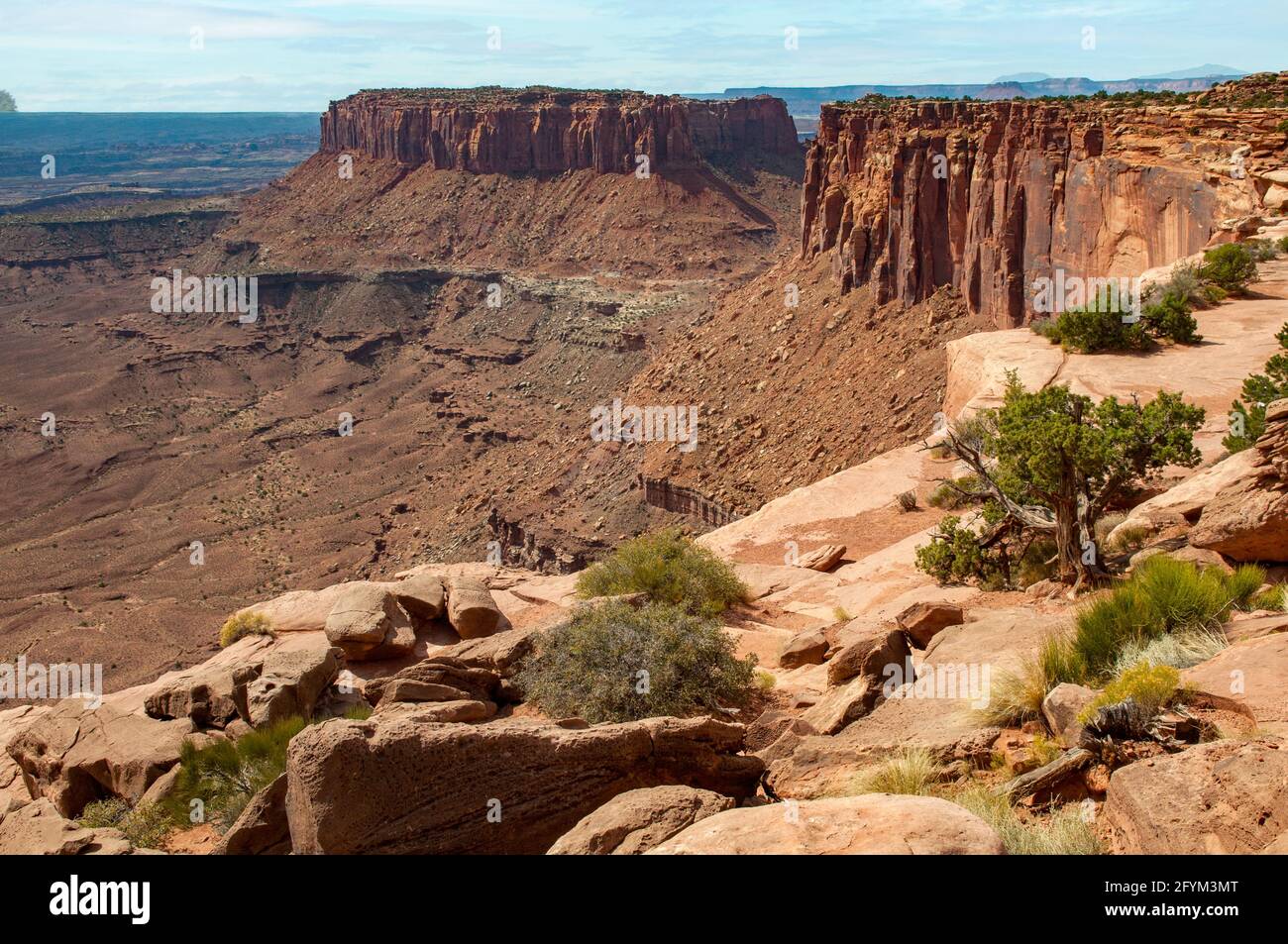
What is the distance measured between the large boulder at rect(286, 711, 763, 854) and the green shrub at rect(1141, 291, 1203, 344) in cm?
1619

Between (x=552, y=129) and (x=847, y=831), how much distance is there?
104 metres

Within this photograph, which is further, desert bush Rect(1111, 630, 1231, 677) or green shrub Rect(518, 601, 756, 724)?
green shrub Rect(518, 601, 756, 724)

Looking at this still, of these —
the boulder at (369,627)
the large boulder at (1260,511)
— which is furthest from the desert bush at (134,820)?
the large boulder at (1260,511)

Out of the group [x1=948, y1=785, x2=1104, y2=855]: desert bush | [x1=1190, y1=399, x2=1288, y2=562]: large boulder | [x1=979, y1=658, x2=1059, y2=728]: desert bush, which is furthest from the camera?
[x1=1190, y1=399, x2=1288, y2=562]: large boulder

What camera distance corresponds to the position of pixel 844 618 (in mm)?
15695

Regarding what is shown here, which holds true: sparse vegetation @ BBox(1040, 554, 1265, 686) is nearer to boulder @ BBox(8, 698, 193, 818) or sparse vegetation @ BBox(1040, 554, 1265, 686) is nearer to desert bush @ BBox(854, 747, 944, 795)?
desert bush @ BBox(854, 747, 944, 795)

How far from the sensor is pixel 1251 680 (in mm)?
7715

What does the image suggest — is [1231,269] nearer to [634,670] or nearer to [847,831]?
[634,670]

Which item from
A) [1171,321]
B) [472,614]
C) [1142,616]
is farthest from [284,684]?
[1171,321]

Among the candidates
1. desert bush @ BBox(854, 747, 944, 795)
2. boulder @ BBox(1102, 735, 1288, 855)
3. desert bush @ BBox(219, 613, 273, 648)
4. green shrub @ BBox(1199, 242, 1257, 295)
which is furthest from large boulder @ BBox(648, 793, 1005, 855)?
green shrub @ BBox(1199, 242, 1257, 295)

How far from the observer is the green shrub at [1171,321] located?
66.9ft

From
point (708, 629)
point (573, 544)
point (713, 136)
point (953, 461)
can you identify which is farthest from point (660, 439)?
point (713, 136)

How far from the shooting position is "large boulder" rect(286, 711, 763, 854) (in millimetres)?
7781

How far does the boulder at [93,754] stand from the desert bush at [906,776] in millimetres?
8127
